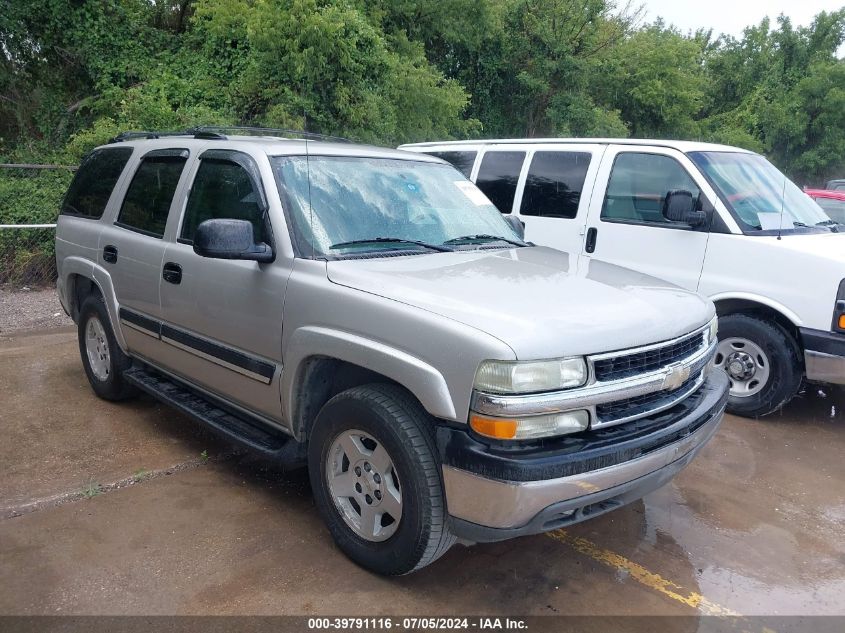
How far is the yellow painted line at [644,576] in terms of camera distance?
10.2 ft

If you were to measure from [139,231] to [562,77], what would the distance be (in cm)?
1656

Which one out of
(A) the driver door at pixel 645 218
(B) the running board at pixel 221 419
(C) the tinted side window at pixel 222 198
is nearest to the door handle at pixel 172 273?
(C) the tinted side window at pixel 222 198

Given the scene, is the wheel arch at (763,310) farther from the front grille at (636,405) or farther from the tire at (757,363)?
the front grille at (636,405)

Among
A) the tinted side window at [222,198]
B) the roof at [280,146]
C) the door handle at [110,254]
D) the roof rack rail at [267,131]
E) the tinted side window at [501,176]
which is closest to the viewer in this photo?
the tinted side window at [222,198]

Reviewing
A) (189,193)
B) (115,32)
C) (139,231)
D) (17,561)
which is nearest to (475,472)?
(17,561)

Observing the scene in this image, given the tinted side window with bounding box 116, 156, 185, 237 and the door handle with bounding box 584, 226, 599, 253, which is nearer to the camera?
the tinted side window with bounding box 116, 156, 185, 237

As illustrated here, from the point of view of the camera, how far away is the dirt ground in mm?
3057

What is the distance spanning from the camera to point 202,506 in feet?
12.6

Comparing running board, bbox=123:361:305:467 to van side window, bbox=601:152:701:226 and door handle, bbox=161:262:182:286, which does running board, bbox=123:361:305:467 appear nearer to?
door handle, bbox=161:262:182:286

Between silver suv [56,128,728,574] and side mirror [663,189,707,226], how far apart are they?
148 cm

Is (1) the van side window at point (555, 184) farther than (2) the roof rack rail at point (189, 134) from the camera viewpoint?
Yes

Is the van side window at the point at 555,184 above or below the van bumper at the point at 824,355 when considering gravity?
above

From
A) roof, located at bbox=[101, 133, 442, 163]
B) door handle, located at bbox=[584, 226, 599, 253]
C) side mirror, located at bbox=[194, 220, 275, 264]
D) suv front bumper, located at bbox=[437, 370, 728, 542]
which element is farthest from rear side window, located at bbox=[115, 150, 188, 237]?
door handle, located at bbox=[584, 226, 599, 253]

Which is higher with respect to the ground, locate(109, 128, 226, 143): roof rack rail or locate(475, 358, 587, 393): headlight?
locate(109, 128, 226, 143): roof rack rail
